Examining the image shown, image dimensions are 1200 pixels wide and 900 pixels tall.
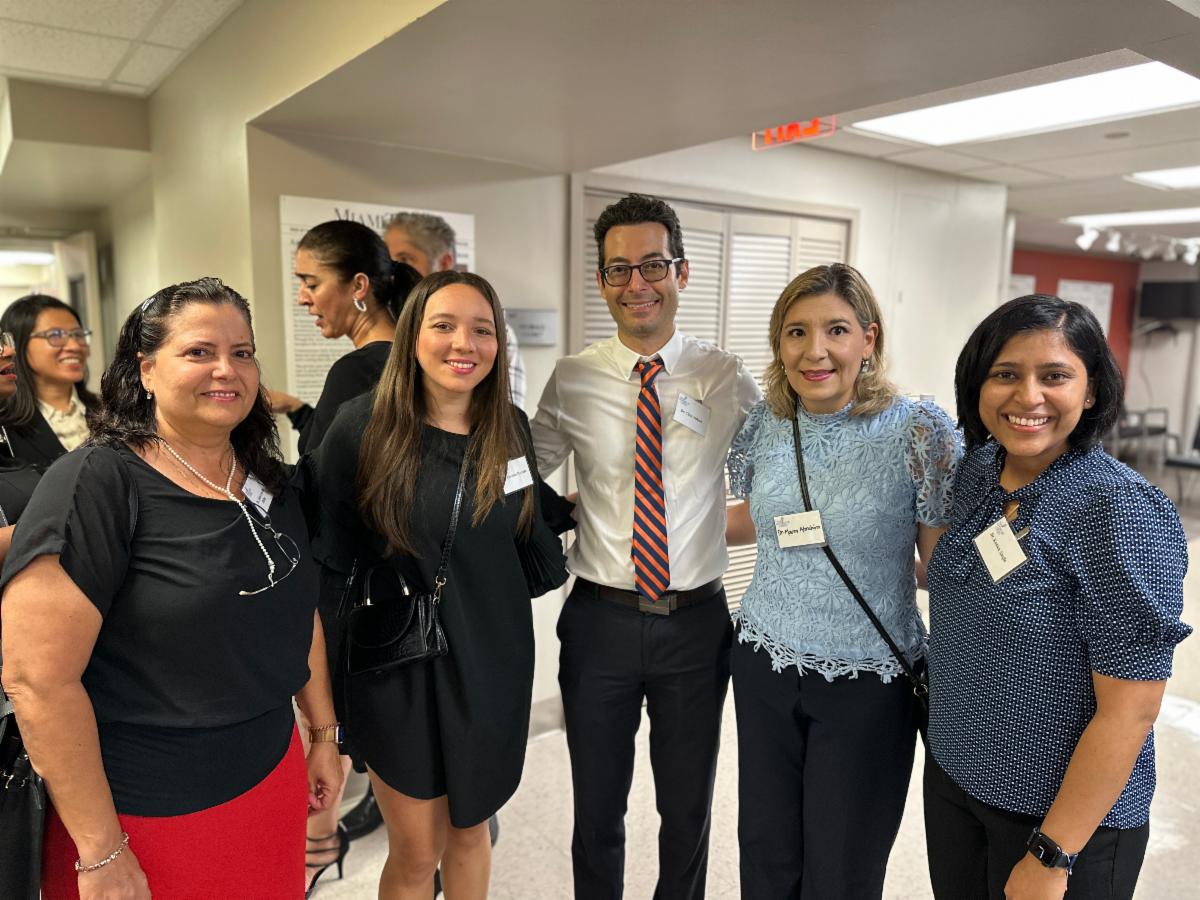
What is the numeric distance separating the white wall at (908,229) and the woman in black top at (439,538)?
99.4 inches

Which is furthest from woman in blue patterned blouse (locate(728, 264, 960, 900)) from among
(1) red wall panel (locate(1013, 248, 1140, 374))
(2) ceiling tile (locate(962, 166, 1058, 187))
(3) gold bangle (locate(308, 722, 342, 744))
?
(1) red wall panel (locate(1013, 248, 1140, 374))

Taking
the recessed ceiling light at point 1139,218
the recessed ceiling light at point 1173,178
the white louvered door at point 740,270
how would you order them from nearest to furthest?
the white louvered door at point 740,270 < the recessed ceiling light at point 1173,178 < the recessed ceiling light at point 1139,218

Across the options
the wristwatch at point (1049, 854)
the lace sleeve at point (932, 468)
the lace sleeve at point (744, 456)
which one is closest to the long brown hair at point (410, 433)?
the lace sleeve at point (744, 456)

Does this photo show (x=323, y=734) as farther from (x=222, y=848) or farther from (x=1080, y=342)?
(x=1080, y=342)

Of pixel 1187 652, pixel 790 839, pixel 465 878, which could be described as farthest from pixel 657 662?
pixel 1187 652

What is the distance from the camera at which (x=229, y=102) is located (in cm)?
272

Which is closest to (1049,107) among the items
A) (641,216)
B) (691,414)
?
(641,216)

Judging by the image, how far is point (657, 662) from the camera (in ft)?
6.03

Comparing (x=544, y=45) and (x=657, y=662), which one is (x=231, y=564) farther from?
(x=544, y=45)

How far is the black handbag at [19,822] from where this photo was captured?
1175 mm

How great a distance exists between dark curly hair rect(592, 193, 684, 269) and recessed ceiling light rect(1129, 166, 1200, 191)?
4389 mm

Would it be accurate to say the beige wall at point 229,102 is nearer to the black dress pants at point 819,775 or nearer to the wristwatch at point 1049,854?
the black dress pants at point 819,775

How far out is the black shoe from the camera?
104 inches

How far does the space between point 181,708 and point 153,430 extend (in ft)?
1.50
